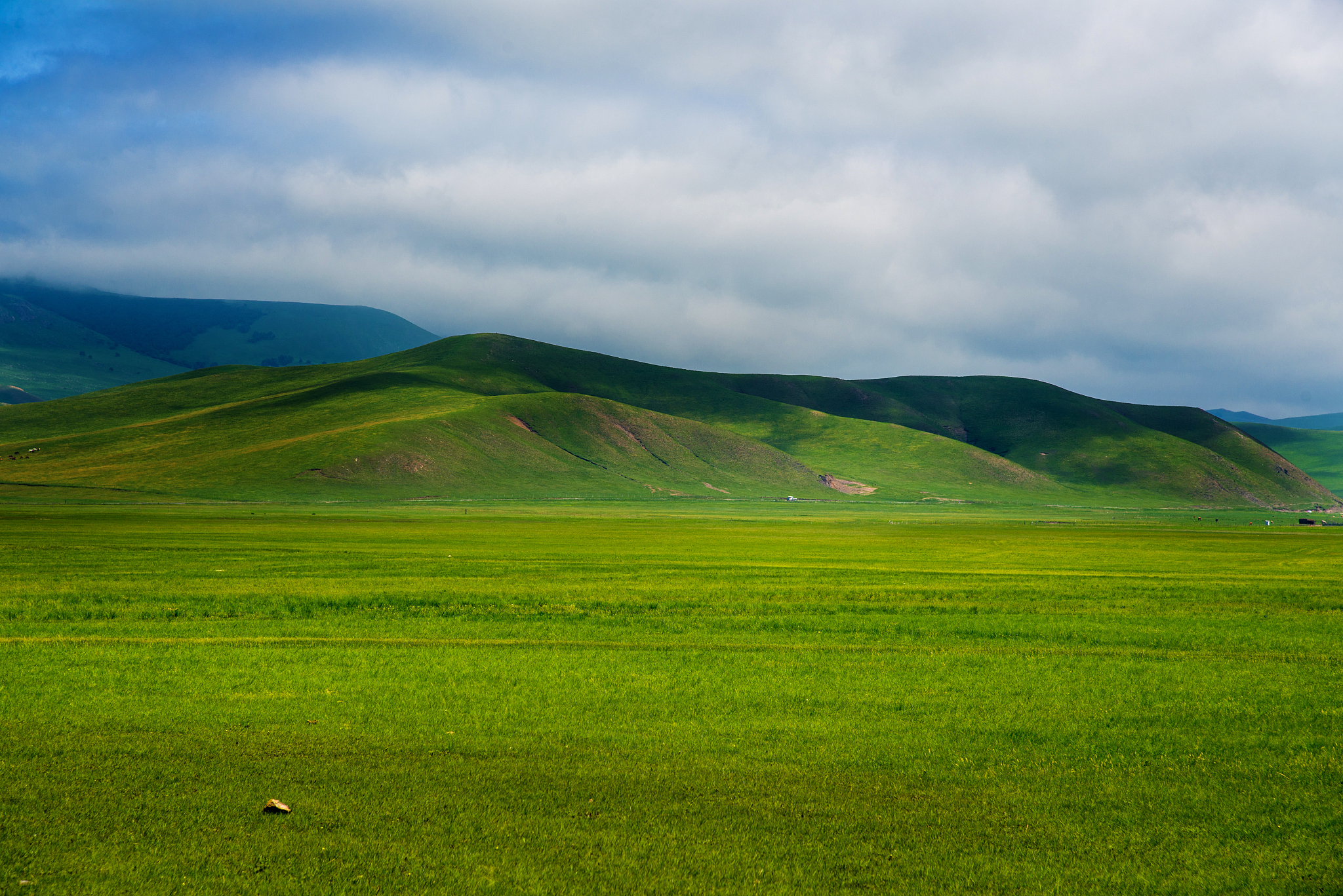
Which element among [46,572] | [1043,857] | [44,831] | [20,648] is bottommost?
[46,572]

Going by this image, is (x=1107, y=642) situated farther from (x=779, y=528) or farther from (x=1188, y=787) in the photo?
(x=779, y=528)

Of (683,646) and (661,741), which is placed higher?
(661,741)

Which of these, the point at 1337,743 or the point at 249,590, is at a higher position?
the point at 1337,743

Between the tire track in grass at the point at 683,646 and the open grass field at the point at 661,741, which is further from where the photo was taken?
the tire track in grass at the point at 683,646

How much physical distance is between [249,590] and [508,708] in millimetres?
22251

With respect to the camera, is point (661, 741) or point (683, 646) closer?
point (661, 741)

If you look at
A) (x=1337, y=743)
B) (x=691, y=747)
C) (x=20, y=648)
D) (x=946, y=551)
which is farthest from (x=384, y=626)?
(x=946, y=551)

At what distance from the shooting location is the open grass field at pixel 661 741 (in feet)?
30.9

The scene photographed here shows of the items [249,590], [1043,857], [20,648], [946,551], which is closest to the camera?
[1043,857]

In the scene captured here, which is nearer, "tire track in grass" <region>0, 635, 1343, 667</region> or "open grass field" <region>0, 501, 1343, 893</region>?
"open grass field" <region>0, 501, 1343, 893</region>

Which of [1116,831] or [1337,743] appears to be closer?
[1116,831]

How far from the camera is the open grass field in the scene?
9422mm

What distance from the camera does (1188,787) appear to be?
12008 millimetres

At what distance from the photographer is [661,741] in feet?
45.2
